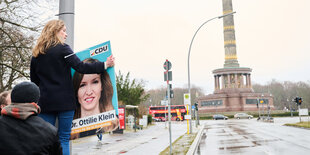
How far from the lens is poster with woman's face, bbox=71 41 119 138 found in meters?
3.41

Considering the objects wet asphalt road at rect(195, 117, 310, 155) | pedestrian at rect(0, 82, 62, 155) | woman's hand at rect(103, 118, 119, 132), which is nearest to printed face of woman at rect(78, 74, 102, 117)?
woman's hand at rect(103, 118, 119, 132)

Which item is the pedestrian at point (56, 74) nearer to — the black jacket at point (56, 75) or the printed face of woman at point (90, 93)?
the black jacket at point (56, 75)

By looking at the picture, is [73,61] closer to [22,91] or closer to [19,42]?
[22,91]

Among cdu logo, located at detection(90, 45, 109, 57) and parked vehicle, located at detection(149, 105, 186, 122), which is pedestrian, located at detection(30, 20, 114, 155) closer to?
cdu logo, located at detection(90, 45, 109, 57)

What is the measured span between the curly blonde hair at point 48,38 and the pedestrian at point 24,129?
1.04 meters

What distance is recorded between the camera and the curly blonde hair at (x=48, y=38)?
311cm

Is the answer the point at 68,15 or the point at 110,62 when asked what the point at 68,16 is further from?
the point at 110,62

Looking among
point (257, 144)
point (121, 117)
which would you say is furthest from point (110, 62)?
point (121, 117)

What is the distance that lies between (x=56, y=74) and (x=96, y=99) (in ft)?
2.11

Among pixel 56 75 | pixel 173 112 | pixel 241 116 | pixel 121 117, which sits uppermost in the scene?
pixel 56 75

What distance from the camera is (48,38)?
3164mm

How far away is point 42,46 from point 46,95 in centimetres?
59

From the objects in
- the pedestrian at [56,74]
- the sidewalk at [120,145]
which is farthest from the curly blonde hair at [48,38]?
the sidewalk at [120,145]

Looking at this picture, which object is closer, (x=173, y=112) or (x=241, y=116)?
(x=173, y=112)
